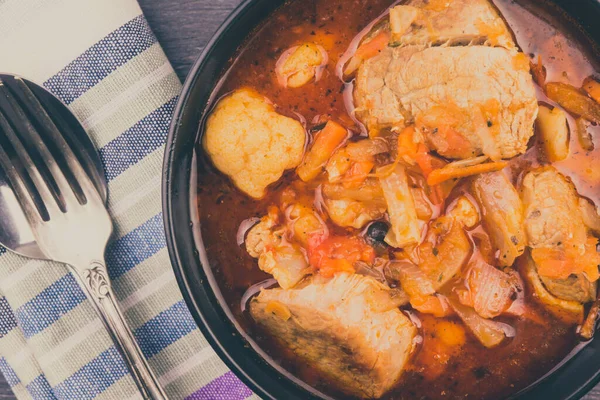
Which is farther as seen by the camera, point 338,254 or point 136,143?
point 136,143

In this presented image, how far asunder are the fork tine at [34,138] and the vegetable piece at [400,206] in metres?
1.31

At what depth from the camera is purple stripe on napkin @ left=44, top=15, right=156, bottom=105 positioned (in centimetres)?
255

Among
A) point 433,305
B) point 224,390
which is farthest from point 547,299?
point 224,390

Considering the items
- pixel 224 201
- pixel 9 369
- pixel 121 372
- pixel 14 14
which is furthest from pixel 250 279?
pixel 14 14

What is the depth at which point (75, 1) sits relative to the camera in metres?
2.54

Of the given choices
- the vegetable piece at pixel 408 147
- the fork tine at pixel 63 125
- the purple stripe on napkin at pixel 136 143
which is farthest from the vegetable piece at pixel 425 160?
the fork tine at pixel 63 125

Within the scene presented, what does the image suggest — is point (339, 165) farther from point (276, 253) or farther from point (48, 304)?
point (48, 304)

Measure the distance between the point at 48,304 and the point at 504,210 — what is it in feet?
6.49

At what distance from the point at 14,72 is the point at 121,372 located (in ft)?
4.59

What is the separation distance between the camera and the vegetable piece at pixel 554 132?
2148mm

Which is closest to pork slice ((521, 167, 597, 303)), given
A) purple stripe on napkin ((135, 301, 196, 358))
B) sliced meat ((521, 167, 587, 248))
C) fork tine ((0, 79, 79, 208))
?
sliced meat ((521, 167, 587, 248))

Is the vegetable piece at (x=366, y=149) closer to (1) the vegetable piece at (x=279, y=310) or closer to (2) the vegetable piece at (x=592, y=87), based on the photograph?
(1) the vegetable piece at (x=279, y=310)

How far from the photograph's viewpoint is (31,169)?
2.41m

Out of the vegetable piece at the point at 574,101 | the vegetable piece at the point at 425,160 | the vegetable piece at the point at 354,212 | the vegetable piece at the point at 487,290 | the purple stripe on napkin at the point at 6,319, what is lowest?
the purple stripe on napkin at the point at 6,319
